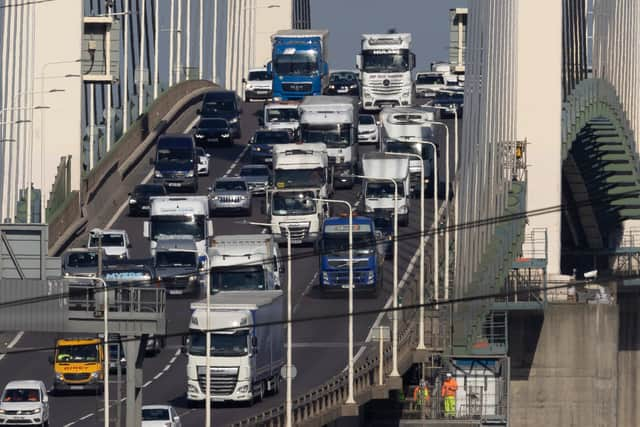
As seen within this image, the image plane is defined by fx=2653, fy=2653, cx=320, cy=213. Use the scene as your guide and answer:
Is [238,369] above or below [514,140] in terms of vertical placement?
below

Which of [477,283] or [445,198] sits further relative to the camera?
[445,198]

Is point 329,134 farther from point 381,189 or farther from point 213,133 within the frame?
point 213,133

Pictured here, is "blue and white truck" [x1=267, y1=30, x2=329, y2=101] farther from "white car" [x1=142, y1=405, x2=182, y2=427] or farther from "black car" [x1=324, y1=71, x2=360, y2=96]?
"white car" [x1=142, y1=405, x2=182, y2=427]

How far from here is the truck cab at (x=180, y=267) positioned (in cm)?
9506

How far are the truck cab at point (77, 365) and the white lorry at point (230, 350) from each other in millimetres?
3713

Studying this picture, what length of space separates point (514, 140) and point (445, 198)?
13.7m

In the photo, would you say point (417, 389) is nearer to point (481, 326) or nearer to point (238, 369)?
point (481, 326)

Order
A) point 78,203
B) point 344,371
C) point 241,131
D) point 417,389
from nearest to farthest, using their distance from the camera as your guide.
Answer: point 344,371 → point 417,389 → point 78,203 → point 241,131

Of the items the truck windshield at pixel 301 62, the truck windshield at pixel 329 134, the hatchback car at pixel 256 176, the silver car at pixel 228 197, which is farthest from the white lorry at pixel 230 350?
the truck windshield at pixel 301 62

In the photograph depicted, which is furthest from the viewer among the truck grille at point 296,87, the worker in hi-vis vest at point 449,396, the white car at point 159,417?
the truck grille at point 296,87

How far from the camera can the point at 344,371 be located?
84688mm

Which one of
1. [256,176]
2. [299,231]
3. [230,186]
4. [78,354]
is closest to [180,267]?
[299,231]

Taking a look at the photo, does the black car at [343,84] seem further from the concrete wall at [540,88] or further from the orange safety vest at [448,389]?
the orange safety vest at [448,389]

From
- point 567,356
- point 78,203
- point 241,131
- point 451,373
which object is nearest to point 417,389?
point 451,373
